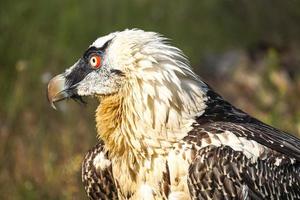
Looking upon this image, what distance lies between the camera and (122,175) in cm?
856

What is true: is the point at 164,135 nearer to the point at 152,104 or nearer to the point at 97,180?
the point at 152,104

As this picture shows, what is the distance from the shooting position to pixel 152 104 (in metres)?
8.55

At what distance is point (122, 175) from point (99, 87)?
68cm

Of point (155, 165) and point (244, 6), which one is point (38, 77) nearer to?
point (244, 6)

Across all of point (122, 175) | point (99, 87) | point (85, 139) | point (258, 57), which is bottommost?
point (258, 57)

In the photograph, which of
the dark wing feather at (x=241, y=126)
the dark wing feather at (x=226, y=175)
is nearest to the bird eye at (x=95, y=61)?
the dark wing feather at (x=241, y=126)

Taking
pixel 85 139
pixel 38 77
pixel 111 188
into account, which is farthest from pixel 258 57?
pixel 111 188

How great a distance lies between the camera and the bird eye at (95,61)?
28.9ft

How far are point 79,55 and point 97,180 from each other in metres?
7.41

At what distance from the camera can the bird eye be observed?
8797 mm

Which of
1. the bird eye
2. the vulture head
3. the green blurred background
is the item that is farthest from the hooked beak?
the green blurred background

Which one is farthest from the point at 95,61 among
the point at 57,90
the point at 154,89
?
the point at 154,89

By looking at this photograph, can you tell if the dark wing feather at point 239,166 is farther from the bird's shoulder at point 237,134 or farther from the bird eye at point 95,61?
the bird eye at point 95,61

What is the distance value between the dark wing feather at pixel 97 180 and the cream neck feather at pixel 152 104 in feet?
0.78
